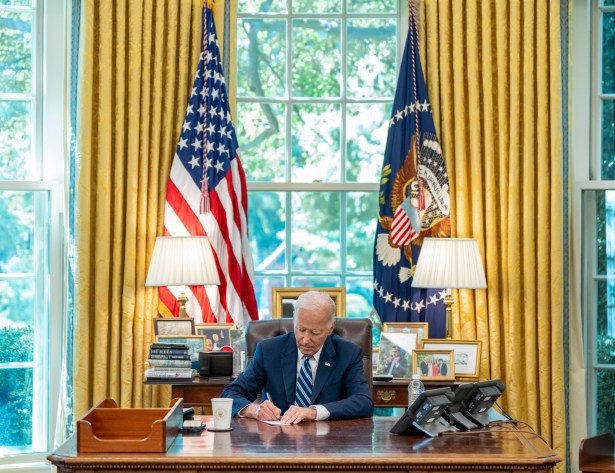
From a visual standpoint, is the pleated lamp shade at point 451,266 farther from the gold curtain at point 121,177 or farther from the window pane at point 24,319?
the window pane at point 24,319

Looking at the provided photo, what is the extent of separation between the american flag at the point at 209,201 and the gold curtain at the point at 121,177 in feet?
0.32

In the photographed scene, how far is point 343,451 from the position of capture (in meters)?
3.13

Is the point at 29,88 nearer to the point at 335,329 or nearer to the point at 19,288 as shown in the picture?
the point at 19,288

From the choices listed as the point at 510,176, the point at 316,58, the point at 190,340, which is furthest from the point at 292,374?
the point at 316,58

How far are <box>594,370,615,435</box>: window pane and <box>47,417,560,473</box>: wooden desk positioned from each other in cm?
244

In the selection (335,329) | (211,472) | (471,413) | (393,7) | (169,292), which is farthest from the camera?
(393,7)

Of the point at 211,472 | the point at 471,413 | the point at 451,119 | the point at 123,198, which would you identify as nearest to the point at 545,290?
the point at 451,119

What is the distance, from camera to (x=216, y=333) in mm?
5156

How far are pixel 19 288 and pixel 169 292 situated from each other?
875mm

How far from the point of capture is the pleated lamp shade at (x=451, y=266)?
5.09 meters

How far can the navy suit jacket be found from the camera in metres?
3.95

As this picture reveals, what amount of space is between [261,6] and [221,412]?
299 cm

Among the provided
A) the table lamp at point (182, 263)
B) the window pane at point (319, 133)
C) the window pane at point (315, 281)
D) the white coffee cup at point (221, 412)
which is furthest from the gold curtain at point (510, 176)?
the white coffee cup at point (221, 412)

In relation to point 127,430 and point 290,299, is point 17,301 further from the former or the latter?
point 127,430
